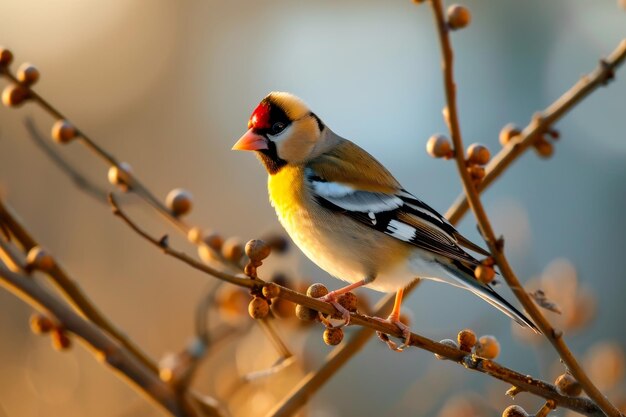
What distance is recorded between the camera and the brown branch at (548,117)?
1.68 metres

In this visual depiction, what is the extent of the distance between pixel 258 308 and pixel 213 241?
23.1 inches

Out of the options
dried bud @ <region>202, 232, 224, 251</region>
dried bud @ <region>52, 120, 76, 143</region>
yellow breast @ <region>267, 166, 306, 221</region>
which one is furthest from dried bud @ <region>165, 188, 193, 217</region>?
yellow breast @ <region>267, 166, 306, 221</region>

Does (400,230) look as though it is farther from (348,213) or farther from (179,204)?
(179,204)

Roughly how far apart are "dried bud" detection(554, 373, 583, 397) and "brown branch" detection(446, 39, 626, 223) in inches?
15.5

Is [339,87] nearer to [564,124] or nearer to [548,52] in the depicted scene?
[564,124]

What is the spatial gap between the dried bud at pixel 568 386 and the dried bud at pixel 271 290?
510 mm

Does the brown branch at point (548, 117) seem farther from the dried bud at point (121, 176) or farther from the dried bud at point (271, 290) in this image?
the dried bud at point (121, 176)

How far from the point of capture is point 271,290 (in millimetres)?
1303

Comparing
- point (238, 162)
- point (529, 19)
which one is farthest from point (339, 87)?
point (529, 19)

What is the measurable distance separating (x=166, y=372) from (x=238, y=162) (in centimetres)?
755

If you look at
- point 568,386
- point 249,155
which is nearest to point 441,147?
point 568,386

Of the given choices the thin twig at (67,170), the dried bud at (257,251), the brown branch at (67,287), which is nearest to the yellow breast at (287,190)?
the thin twig at (67,170)

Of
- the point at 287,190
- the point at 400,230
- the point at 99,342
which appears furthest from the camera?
the point at 287,190

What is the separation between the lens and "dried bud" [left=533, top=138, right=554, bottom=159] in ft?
6.37
